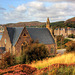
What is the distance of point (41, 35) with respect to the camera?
122 feet

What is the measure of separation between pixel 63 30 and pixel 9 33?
268 feet

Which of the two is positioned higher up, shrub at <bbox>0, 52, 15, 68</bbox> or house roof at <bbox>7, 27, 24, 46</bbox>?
house roof at <bbox>7, 27, 24, 46</bbox>

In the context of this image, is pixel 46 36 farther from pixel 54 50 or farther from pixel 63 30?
pixel 63 30

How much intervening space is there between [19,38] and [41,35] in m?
8.24

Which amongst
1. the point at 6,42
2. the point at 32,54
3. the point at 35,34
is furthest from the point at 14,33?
the point at 32,54

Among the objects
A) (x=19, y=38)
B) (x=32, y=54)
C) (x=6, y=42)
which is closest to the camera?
(x=32, y=54)

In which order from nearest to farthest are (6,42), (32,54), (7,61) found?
(7,61)
(32,54)
(6,42)

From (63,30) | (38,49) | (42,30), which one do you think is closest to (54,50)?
(42,30)

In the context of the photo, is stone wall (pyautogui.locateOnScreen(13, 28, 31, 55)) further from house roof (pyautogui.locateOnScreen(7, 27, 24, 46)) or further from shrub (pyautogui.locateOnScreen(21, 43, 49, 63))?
shrub (pyautogui.locateOnScreen(21, 43, 49, 63))

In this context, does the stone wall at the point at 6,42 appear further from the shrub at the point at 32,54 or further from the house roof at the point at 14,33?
the shrub at the point at 32,54

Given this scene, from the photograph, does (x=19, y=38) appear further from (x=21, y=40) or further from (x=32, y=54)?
(x=32, y=54)

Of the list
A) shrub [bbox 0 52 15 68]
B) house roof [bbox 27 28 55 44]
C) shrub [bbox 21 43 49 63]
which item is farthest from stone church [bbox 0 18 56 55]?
shrub [bbox 0 52 15 68]

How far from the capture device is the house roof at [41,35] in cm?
3559

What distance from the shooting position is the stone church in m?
31.8
